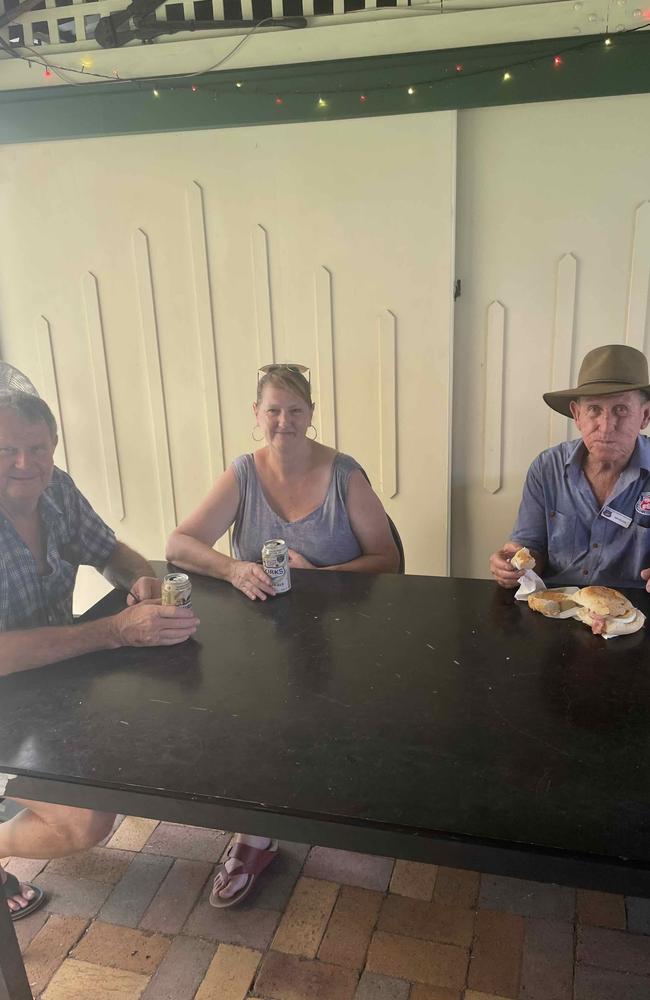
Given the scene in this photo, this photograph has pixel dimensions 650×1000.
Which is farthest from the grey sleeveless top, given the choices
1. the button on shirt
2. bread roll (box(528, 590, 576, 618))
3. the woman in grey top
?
bread roll (box(528, 590, 576, 618))

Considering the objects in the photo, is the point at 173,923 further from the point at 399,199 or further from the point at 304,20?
the point at 304,20

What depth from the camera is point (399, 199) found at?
8.61 ft

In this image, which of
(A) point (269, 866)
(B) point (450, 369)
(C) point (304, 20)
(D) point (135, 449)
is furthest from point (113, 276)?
(A) point (269, 866)

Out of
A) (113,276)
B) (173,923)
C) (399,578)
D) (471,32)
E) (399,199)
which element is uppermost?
(471,32)

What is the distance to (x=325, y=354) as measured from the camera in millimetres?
2859

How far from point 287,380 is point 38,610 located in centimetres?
94

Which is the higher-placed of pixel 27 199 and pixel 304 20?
pixel 304 20

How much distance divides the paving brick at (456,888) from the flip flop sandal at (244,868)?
45 centimetres

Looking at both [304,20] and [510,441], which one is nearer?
[304,20]

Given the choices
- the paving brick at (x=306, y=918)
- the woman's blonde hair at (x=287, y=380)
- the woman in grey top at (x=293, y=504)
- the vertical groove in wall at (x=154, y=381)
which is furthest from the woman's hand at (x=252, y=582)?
the vertical groove in wall at (x=154, y=381)

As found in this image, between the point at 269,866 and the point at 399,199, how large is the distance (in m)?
2.20

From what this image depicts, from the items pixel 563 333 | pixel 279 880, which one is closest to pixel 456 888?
pixel 279 880

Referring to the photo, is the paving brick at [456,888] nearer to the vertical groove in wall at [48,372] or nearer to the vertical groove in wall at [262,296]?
the vertical groove in wall at [262,296]

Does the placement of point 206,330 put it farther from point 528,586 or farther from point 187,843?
point 187,843
